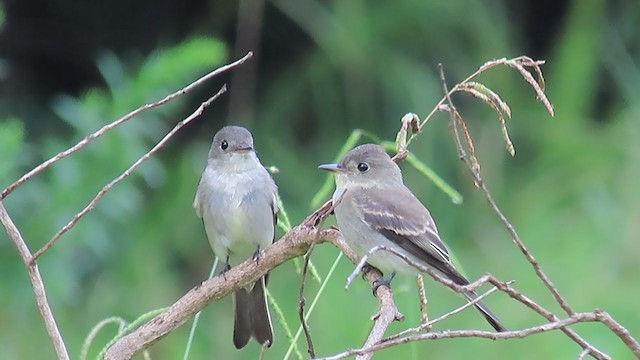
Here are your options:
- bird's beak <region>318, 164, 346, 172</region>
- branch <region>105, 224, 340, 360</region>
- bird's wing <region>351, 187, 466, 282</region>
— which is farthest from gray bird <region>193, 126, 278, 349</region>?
branch <region>105, 224, 340, 360</region>

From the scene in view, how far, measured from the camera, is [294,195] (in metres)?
5.05

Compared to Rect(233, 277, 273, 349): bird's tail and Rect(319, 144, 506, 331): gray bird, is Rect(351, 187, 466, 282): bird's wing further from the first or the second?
Rect(233, 277, 273, 349): bird's tail

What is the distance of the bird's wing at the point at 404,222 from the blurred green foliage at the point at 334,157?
105 centimetres

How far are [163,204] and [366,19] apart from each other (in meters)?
1.20

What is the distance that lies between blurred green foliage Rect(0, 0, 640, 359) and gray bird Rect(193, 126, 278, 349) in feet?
2.75

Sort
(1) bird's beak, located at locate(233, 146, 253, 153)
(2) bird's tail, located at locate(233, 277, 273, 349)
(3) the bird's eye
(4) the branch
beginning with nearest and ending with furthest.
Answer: (4) the branch < (2) bird's tail, located at locate(233, 277, 273, 349) < (3) the bird's eye < (1) bird's beak, located at locate(233, 146, 253, 153)

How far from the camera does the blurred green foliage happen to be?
4.44 metres

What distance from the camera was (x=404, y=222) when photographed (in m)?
3.15

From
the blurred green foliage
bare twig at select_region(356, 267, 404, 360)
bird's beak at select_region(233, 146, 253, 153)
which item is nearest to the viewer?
bare twig at select_region(356, 267, 404, 360)

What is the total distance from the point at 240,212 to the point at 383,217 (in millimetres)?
472

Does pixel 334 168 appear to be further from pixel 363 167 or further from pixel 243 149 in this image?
pixel 243 149

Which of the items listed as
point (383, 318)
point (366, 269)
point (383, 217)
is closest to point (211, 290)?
point (383, 318)

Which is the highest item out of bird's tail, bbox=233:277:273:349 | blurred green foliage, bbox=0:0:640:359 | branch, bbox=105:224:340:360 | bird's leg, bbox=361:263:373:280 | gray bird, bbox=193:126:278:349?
blurred green foliage, bbox=0:0:640:359

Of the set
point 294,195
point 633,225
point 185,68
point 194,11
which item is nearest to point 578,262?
point 633,225
